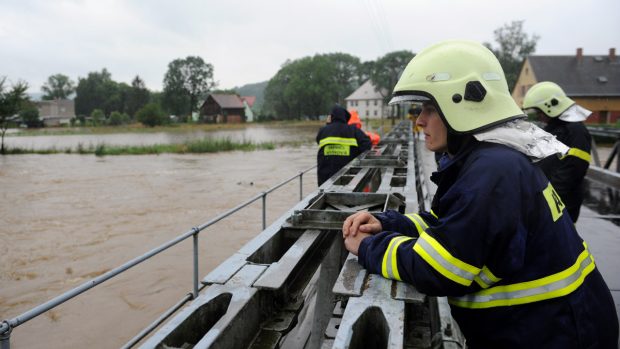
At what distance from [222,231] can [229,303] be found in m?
8.13

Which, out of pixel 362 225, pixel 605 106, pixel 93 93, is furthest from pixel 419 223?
pixel 93 93

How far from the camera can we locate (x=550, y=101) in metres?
4.64

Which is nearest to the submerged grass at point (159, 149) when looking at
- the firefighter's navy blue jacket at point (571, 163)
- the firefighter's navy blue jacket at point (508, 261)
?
the firefighter's navy blue jacket at point (571, 163)

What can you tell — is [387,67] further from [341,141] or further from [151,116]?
[341,141]

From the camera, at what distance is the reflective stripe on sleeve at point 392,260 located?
1.73 metres

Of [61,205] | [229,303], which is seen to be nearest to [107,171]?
[61,205]

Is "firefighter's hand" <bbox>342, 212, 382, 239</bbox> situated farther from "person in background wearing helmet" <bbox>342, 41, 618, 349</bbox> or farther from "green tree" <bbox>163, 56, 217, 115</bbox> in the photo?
"green tree" <bbox>163, 56, 217, 115</bbox>

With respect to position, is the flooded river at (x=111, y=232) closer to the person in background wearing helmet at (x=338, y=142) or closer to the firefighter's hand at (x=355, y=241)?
the person in background wearing helmet at (x=338, y=142)

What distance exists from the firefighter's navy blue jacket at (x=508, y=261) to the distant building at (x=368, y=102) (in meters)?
92.1

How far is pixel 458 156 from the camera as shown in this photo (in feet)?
5.46

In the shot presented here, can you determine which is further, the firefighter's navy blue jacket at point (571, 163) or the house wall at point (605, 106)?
the house wall at point (605, 106)

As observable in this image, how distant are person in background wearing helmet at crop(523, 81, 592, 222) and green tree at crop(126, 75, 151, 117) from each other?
349 ft

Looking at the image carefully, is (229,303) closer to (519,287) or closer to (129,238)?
(519,287)

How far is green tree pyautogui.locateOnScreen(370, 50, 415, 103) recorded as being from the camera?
85.1 metres
